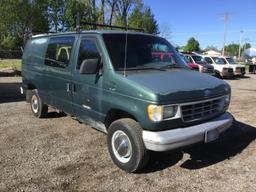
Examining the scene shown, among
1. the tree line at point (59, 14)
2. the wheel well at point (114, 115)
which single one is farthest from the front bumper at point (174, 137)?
the tree line at point (59, 14)

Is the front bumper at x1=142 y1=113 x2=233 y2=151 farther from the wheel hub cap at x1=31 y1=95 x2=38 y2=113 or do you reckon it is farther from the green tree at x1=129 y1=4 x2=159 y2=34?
the green tree at x1=129 y1=4 x2=159 y2=34

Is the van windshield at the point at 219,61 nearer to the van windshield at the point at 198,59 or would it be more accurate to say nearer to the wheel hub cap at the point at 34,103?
the van windshield at the point at 198,59

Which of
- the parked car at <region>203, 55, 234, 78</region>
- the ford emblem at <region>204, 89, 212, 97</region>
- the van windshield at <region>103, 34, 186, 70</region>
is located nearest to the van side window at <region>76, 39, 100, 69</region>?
the van windshield at <region>103, 34, 186, 70</region>

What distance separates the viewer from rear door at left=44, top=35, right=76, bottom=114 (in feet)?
19.9

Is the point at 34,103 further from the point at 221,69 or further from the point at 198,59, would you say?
the point at 221,69

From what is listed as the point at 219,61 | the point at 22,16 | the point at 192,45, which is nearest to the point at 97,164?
the point at 219,61

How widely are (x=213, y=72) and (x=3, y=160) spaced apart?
765 inches

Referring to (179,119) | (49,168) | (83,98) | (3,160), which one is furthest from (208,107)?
(3,160)

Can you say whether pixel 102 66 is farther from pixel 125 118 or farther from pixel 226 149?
pixel 226 149

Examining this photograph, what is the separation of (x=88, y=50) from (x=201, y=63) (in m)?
17.6

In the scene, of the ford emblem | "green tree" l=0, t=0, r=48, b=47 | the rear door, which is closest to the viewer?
the ford emblem

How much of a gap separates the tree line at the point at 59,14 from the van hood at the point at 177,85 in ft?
115

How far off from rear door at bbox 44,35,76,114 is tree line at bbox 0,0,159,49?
33255 mm

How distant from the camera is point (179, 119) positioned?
4.45 meters
